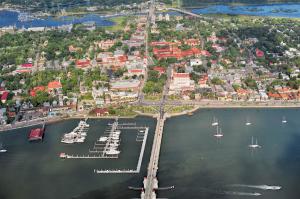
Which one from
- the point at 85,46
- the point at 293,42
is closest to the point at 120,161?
the point at 85,46

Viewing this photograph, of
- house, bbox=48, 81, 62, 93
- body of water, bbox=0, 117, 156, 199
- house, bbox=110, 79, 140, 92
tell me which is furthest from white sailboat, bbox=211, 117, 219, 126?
house, bbox=48, 81, 62, 93

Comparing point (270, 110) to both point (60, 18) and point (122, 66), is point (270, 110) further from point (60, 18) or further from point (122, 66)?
point (60, 18)

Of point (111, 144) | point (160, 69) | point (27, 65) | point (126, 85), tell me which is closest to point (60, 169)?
point (111, 144)

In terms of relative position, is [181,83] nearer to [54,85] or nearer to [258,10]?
[54,85]

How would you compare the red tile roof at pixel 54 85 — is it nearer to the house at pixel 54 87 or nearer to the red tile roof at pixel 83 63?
the house at pixel 54 87

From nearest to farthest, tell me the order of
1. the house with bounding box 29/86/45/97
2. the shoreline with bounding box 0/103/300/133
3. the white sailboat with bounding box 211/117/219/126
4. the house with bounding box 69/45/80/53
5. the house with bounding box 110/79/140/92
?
the white sailboat with bounding box 211/117/219/126 → the shoreline with bounding box 0/103/300/133 → the house with bounding box 29/86/45/97 → the house with bounding box 110/79/140/92 → the house with bounding box 69/45/80/53

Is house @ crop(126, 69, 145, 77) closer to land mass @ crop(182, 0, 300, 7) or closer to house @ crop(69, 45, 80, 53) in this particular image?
house @ crop(69, 45, 80, 53)

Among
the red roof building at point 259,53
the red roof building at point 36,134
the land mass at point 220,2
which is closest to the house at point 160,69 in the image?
Answer: the red roof building at point 259,53

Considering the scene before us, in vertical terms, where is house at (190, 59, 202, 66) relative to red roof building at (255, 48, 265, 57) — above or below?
below
